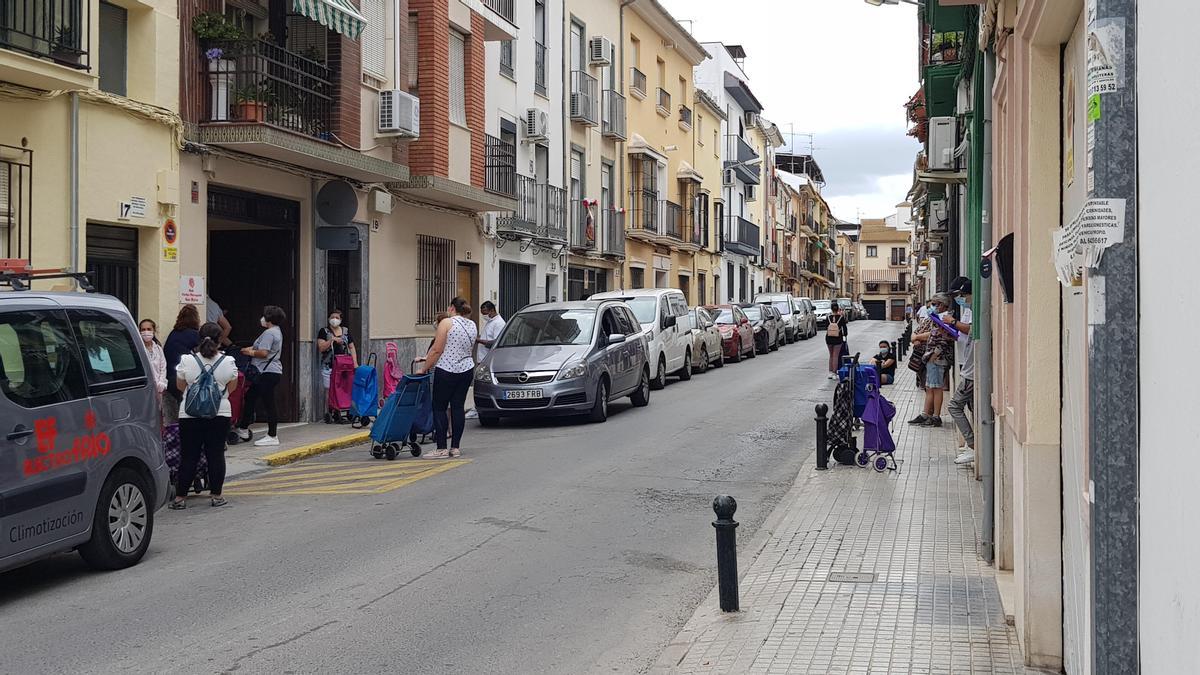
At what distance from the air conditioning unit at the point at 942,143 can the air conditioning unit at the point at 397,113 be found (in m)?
8.81

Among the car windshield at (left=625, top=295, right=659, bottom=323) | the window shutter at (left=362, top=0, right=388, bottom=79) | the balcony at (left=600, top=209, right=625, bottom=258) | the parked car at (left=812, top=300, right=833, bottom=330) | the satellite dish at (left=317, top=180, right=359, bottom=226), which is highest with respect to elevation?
the window shutter at (left=362, top=0, right=388, bottom=79)

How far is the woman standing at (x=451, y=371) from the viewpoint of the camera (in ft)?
43.0

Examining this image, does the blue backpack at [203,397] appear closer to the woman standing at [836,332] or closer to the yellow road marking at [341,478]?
the yellow road marking at [341,478]

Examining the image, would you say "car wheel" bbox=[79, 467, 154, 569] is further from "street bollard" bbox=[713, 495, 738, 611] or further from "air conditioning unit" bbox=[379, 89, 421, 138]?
"air conditioning unit" bbox=[379, 89, 421, 138]

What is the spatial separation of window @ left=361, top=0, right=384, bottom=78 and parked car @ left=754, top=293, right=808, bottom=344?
2404 cm

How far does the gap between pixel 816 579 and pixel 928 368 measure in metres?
8.01

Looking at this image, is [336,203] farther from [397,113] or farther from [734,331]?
[734,331]

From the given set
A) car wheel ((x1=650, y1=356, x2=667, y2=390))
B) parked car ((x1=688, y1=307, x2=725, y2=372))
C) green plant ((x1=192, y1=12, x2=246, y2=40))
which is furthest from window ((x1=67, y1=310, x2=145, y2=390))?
parked car ((x1=688, y1=307, x2=725, y2=372))

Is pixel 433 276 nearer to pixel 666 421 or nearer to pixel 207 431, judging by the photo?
pixel 666 421

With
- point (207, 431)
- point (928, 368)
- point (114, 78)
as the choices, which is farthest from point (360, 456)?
point (928, 368)

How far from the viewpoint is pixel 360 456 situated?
1385cm

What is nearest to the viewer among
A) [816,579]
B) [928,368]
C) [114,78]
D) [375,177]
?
[816,579]

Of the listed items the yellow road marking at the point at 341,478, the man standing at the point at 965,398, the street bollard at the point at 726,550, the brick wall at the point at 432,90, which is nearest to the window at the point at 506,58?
the brick wall at the point at 432,90

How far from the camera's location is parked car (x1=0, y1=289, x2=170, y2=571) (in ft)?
22.5
